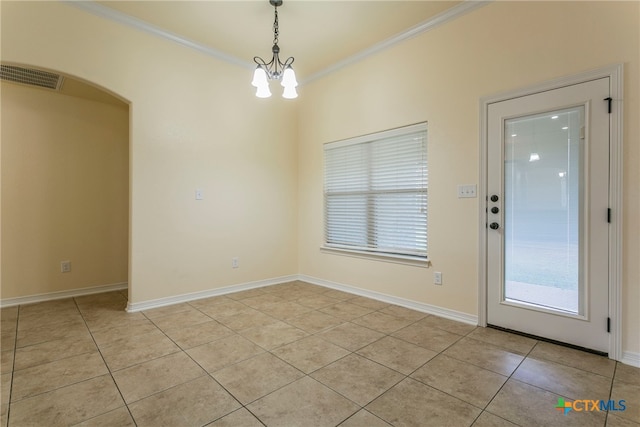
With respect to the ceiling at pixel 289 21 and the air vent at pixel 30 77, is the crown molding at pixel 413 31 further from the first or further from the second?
the air vent at pixel 30 77

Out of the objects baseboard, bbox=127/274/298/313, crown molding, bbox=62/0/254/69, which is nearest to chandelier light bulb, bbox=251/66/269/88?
crown molding, bbox=62/0/254/69

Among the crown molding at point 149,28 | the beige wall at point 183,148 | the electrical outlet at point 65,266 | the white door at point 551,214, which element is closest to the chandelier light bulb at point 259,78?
the beige wall at point 183,148

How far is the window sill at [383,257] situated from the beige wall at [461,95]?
0.06 meters

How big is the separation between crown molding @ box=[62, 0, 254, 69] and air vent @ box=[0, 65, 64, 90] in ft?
2.71

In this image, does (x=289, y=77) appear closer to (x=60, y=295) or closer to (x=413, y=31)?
(x=413, y=31)

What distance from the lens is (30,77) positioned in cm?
320

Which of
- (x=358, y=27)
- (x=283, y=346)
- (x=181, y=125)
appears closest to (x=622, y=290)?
(x=283, y=346)

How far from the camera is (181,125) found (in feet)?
11.3

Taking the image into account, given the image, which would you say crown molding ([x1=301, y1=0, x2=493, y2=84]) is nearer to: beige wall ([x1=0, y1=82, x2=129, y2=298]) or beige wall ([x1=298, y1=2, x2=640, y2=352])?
beige wall ([x1=298, y1=2, x2=640, y2=352])

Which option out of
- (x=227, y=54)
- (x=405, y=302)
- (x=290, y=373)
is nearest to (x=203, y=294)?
(x=290, y=373)

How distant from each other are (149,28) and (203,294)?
3019 millimetres

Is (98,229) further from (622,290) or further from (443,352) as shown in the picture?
(622,290)

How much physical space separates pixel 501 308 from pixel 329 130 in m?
2.90

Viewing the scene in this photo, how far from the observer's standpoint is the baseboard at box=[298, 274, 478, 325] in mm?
2831
